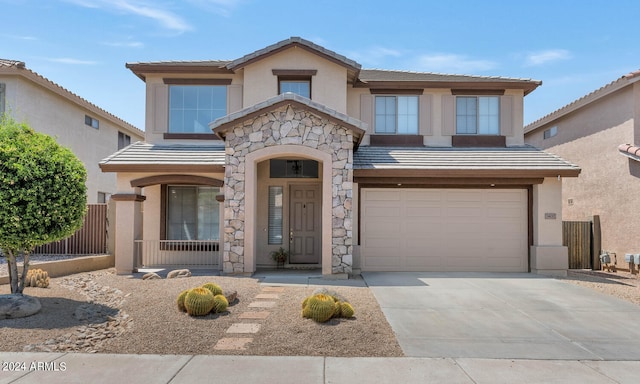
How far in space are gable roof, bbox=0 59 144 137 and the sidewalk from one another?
41.6 feet

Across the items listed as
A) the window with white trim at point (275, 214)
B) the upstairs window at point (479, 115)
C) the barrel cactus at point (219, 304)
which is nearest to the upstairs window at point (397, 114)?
the upstairs window at point (479, 115)

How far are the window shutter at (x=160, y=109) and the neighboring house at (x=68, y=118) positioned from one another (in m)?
2.66

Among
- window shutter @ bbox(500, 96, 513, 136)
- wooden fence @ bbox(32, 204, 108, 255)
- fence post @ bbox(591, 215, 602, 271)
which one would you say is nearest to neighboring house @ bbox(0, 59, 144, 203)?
wooden fence @ bbox(32, 204, 108, 255)

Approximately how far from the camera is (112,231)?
14.3m

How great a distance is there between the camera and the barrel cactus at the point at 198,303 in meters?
7.39

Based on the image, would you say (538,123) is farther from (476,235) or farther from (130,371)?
(130,371)

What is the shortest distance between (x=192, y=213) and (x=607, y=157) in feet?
47.1

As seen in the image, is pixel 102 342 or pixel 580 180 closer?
pixel 102 342

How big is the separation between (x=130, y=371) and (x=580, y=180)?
1750cm

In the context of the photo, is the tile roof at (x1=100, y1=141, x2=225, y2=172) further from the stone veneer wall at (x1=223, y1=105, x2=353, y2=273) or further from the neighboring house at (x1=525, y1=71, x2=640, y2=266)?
the neighboring house at (x1=525, y1=71, x2=640, y2=266)

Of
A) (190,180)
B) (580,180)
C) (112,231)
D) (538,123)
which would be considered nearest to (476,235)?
(580,180)

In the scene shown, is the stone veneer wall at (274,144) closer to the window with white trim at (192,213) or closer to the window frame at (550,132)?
the window with white trim at (192,213)

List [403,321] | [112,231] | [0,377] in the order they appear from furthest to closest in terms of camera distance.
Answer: [112,231] < [403,321] < [0,377]

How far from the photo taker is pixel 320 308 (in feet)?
23.3
